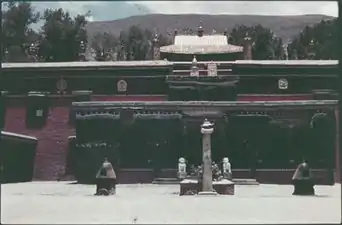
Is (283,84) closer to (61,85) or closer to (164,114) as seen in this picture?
(164,114)

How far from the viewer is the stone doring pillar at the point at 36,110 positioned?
1850 centimetres

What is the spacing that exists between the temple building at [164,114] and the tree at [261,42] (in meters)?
2.36

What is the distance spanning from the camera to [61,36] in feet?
50.3

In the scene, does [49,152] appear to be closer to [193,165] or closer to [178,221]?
[193,165]

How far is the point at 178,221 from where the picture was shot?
21.4ft

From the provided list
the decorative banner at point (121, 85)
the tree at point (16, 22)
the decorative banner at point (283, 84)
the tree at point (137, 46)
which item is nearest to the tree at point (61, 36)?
the tree at point (16, 22)

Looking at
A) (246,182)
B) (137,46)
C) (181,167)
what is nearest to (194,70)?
(246,182)

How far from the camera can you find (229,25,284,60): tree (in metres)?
22.2

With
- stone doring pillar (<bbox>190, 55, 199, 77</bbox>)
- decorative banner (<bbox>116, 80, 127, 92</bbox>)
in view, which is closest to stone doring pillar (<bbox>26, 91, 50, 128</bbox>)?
decorative banner (<bbox>116, 80, 127, 92</bbox>)

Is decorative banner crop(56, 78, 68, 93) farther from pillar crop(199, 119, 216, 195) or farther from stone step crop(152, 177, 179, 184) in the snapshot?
pillar crop(199, 119, 216, 195)

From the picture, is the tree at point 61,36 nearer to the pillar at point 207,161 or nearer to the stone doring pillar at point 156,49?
the stone doring pillar at point 156,49

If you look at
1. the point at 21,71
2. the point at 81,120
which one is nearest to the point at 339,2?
the point at 81,120

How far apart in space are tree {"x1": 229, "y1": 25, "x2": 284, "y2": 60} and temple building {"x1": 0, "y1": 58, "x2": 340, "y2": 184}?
7.74 ft

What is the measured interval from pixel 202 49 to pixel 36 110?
18.4ft
